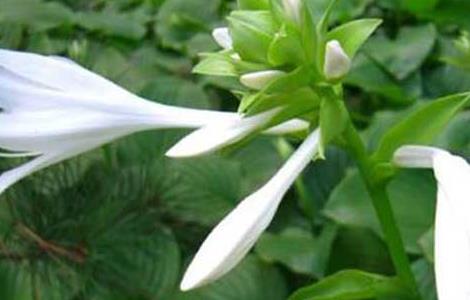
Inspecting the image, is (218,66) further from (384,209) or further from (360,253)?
(360,253)

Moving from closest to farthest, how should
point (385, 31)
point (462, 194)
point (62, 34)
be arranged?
point (462, 194)
point (62, 34)
point (385, 31)

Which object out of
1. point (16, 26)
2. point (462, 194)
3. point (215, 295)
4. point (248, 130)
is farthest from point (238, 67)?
point (16, 26)

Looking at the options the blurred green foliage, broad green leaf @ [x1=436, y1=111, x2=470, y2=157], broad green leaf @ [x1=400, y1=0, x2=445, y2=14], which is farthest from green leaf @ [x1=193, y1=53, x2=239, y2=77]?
broad green leaf @ [x1=400, y1=0, x2=445, y2=14]

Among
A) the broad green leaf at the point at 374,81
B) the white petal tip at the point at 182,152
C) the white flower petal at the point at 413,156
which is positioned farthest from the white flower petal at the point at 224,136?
the broad green leaf at the point at 374,81

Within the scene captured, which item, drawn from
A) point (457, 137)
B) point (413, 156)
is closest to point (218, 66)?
point (413, 156)

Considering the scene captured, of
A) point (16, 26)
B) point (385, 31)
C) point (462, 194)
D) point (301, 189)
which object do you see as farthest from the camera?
point (385, 31)

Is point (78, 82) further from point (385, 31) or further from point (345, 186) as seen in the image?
point (385, 31)
